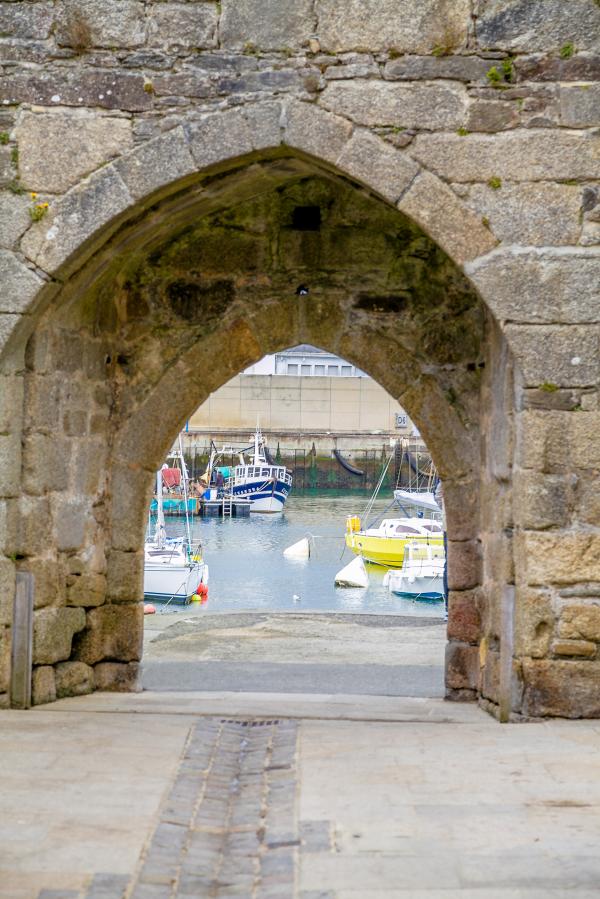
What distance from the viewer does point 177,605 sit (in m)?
24.0

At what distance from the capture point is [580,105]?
5.77 metres

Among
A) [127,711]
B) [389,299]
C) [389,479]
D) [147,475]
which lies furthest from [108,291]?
[389,479]

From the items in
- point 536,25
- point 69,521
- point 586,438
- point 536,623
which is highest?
point 536,25

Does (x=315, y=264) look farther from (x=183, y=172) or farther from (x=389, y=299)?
(x=183, y=172)

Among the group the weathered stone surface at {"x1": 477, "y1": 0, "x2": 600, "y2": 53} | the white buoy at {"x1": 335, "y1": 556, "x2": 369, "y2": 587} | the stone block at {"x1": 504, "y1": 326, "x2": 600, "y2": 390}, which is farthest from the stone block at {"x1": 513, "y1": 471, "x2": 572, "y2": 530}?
the white buoy at {"x1": 335, "y1": 556, "x2": 369, "y2": 587}

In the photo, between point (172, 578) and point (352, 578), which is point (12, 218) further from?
point (352, 578)

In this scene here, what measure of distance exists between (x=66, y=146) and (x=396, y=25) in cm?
158

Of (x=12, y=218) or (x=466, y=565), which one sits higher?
(x=12, y=218)

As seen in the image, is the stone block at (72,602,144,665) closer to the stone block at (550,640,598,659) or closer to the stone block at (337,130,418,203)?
the stone block at (550,640,598,659)

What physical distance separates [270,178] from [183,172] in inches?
28.8

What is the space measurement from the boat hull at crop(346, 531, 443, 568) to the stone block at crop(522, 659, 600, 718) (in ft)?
78.5

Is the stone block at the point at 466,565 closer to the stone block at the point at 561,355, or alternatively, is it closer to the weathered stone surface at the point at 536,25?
the stone block at the point at 561,355

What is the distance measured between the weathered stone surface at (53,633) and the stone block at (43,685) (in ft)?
0.13

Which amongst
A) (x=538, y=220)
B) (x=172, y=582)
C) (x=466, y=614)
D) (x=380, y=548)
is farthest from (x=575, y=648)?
(x=380, y=548)
